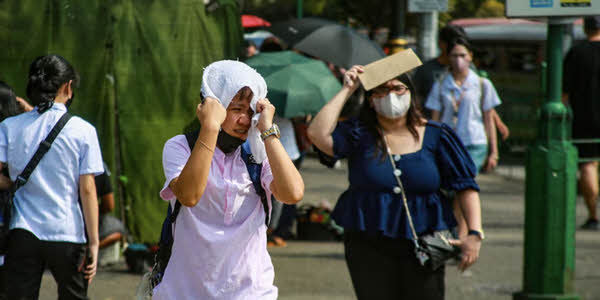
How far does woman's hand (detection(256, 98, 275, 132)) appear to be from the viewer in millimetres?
3354

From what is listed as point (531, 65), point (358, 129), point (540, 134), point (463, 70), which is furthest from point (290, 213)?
point (531, 65)

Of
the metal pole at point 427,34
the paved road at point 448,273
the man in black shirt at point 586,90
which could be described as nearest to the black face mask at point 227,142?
the paved road at point 448,273

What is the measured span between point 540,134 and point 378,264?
2.27 m

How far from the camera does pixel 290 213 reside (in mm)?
9672

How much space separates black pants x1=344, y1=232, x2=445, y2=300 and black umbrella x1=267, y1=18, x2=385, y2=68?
515cm

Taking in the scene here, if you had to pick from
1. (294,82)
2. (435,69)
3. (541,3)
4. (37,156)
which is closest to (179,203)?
(37,156)

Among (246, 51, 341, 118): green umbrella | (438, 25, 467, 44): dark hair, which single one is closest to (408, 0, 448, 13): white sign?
(246, 51, 341, 118): green umbrella

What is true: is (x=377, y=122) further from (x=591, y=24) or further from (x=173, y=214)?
(x=591, y=24)

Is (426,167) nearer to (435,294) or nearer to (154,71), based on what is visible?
(435,294)

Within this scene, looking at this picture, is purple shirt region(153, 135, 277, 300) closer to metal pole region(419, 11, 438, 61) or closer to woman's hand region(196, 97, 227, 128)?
woman's hand region(196, 97, 227, 128)

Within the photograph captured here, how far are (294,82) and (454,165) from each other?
4343 millimetres

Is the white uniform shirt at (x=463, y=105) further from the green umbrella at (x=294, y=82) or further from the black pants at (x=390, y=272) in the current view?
the black pants at (x=390, y=272)

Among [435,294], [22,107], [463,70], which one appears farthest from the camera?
[463,70]

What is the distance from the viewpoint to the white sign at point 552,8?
612cm
